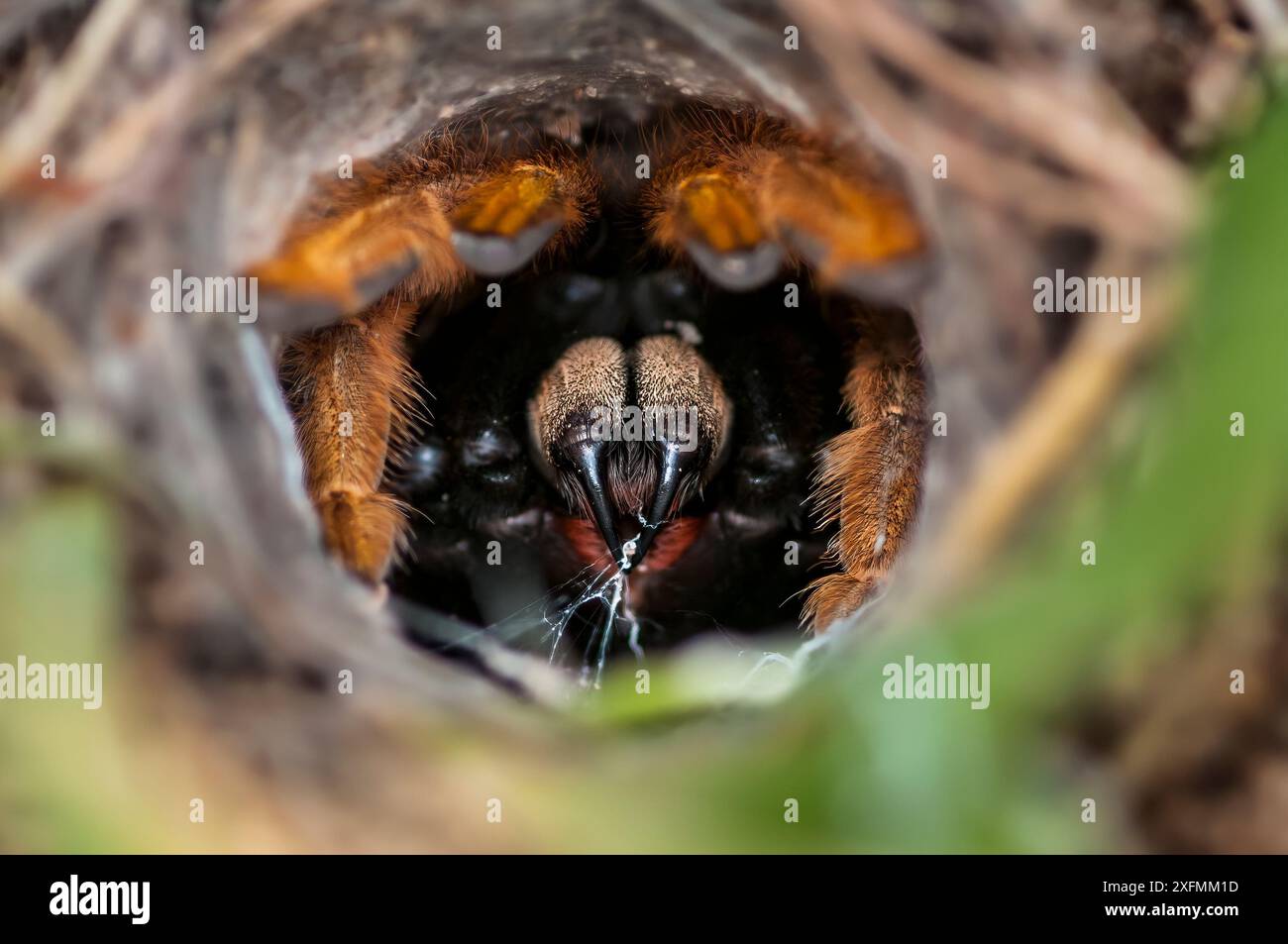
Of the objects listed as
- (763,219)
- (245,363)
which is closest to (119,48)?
(245,363)

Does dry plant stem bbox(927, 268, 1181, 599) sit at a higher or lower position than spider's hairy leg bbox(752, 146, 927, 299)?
lower

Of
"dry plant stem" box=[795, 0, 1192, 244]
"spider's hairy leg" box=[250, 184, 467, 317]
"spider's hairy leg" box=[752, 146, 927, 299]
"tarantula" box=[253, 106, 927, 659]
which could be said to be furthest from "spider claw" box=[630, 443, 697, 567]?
"dry plant stem" box=[795, 0, 1192, 244]

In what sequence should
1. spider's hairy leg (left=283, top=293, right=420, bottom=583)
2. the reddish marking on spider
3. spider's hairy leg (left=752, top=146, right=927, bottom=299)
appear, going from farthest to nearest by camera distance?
the reddish marking on spider
spider's hairy leg (left=283, top=293, right=420, bottom=583)
spider's hairy leg (left=752, top=146, right=927, bottom=299)

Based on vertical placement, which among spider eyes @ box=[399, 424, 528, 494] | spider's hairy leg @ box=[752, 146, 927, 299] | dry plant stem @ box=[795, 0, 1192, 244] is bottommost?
spider eyes @ box=[399, 424, 528, 494]

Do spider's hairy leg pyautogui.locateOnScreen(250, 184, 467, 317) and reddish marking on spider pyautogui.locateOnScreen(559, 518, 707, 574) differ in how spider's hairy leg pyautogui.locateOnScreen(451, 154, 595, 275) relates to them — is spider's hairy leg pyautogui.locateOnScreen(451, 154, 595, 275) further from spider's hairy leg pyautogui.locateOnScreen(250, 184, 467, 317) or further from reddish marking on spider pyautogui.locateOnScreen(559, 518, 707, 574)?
reddish marking on spider pyautogui.locateOnScreen(559, 518, 707, 574)

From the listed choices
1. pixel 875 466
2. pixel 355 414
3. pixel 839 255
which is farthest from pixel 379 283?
pixel 875 466

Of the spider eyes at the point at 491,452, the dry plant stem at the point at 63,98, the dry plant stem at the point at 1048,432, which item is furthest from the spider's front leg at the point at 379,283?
the dry plant stem at the point at 1048,432

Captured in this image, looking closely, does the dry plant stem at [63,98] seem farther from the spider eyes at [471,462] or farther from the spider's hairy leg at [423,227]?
the spider eyes at [471,462]

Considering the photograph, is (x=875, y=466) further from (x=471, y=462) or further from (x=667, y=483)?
(x=471, y=462)

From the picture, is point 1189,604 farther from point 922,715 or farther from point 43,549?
point 43,549
